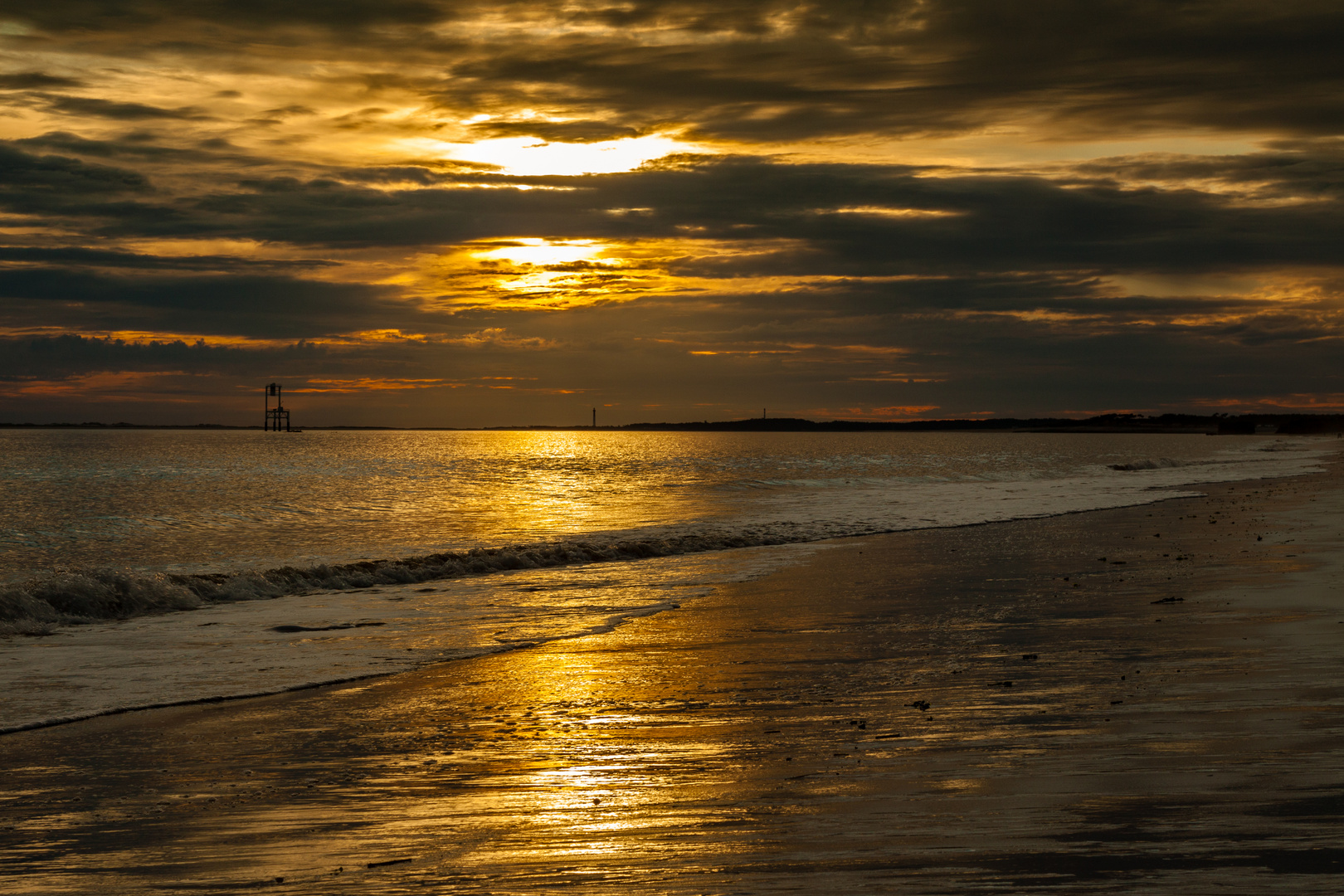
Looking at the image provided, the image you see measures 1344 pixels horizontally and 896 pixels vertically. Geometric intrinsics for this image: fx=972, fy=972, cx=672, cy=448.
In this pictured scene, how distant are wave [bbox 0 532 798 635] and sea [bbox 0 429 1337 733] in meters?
0.05

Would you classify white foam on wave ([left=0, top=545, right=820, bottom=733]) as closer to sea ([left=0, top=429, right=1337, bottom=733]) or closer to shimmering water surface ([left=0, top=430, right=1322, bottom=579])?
sea ([left=0, top=429, right=1337, bottom=733])

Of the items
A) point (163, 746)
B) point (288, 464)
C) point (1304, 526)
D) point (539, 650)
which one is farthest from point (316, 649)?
point (288, 464)

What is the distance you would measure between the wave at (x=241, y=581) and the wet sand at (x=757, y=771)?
8.12 meters

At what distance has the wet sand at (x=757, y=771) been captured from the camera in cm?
503

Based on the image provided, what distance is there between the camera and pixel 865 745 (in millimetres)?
7277

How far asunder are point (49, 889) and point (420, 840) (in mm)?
1884

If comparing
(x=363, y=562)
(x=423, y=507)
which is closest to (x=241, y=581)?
(x=363, y=562)

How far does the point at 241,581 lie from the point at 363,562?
2.82 metres

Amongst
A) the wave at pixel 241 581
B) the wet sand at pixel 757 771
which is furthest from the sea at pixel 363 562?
the wet sand at pixel 757 771

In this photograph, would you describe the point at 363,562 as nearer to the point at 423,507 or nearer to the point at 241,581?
the point at 241,581

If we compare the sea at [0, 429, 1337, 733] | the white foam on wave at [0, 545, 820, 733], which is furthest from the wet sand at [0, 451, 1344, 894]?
the sea at [0, 429, 1337, 733]

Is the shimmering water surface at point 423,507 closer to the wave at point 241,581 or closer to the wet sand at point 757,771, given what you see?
the wave at point 241,581

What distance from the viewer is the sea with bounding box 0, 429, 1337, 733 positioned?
11984mm

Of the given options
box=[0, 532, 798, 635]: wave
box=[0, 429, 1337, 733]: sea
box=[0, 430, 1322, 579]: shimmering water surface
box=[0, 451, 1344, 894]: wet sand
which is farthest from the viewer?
box=[0, 430, 1322, 579]: shimmering water surface
